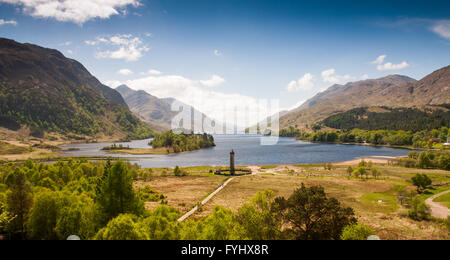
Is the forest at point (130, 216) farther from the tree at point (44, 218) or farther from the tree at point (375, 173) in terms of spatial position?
the tree at point (375, 173)

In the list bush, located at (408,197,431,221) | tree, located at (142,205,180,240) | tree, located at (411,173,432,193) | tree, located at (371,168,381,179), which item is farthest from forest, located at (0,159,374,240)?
tree, located at (371,168,381,179)

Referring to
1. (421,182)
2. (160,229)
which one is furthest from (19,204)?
(421,182)

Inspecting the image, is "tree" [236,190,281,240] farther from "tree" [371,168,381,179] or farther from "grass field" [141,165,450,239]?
"tree" [371,168,381,179]

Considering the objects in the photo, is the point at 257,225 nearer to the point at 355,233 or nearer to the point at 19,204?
the point at 355,233

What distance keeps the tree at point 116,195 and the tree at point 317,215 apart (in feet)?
61.2

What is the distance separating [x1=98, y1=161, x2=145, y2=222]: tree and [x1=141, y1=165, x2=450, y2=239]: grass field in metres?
17.4

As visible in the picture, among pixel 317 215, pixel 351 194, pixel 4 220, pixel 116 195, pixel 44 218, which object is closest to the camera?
pixel 317 215

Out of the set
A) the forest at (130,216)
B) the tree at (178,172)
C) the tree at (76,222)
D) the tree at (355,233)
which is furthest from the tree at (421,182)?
the tree at (178,172)

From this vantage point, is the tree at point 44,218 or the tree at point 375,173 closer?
the tree at point 44,218

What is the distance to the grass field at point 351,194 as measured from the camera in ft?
130

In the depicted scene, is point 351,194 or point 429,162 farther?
point 429,162

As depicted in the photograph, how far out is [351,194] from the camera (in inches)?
2510

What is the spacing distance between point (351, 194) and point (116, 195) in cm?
5630
